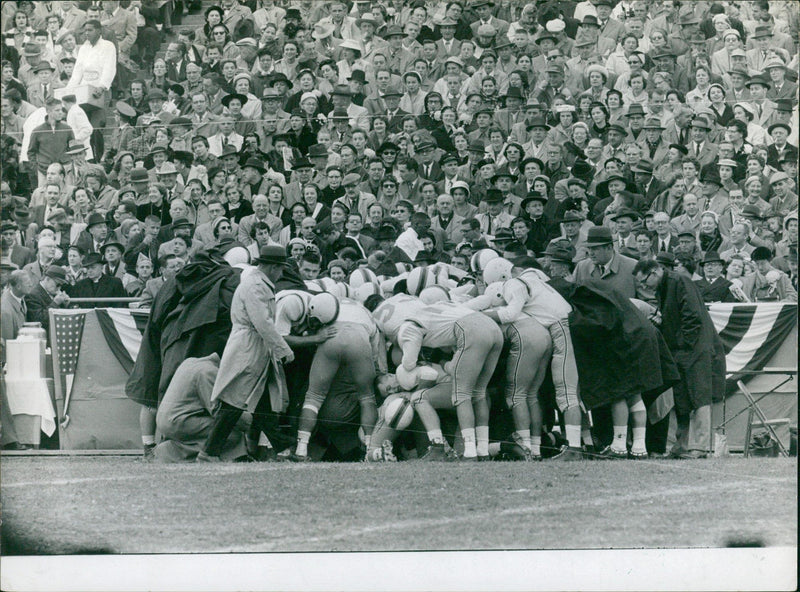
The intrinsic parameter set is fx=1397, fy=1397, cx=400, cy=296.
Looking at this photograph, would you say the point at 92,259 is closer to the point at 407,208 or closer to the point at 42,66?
the point at 42,66

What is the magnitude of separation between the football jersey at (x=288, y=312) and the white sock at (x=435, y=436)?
4.42 feet

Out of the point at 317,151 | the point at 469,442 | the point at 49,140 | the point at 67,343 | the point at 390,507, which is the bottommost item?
the point at 390,507

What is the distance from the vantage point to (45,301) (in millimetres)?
11484

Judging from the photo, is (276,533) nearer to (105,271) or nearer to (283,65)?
(105,271)

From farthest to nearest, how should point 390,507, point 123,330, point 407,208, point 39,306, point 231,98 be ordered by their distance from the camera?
point 231,98 → point 407,208 → point 123,330 → point 39,306 → point 390,507

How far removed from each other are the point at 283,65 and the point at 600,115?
271 cm

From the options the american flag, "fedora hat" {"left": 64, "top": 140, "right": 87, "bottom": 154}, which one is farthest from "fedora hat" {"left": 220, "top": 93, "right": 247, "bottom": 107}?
the american flag

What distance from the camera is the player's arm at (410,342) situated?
11.1 metres

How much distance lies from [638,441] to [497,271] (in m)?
1.77

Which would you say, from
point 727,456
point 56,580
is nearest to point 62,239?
point 56,580

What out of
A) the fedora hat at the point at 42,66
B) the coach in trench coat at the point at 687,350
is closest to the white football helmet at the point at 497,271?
the coach in trench coat at the point at 687,350

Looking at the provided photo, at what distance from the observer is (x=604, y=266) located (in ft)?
37.3

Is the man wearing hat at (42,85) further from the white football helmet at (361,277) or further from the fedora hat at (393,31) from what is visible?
the white football helmet at (361,277)

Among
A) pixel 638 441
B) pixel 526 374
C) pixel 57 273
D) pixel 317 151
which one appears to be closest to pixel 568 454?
pixel 638 441
